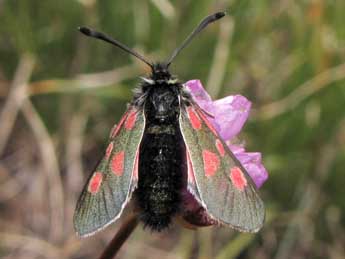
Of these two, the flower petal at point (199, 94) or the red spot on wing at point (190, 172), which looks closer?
the red spot on wing at point (190, 172)

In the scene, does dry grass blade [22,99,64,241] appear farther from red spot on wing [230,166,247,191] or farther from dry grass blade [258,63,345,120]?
red spot on wing [230,166,247,191]

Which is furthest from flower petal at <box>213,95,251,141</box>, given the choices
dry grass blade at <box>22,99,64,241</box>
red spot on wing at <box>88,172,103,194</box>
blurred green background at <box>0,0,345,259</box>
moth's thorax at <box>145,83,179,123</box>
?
dry grass blade at <box>22,99,64,241</box>

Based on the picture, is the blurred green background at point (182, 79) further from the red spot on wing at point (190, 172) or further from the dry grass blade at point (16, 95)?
the red spot on wing at point (190, 172)

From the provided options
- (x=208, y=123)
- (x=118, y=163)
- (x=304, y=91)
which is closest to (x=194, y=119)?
(x=208, y=123)

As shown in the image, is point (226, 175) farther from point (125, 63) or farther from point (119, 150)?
point (125, 63)

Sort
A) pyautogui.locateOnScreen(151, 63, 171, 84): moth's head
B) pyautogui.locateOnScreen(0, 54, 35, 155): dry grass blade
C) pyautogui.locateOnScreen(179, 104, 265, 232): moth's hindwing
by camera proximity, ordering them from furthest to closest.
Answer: pyautogui.locateOnScreen(0, 54, 35, 155): dry grass blade < pyautogui.locateOnScreen(151, 63, 171, 84): moth's head < pyautogui.locateOnScreen(179, 104, 265, 232): moth's hindwing

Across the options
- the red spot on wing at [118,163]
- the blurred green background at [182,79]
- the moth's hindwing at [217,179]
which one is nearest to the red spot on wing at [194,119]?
the moth's hindwing at [217,179]

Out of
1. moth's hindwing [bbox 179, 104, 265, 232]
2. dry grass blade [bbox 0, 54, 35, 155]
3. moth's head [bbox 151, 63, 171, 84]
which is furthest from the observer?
dry grass blade [bbox 0, 54, 35, 155]
